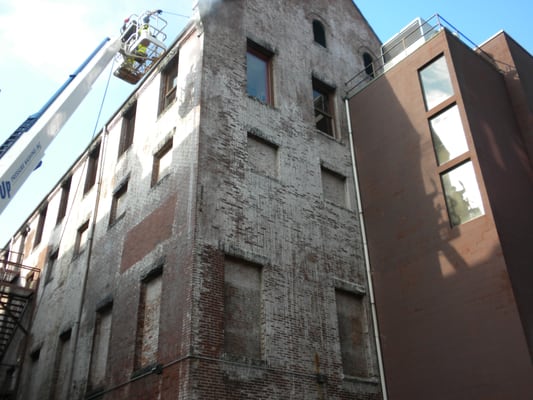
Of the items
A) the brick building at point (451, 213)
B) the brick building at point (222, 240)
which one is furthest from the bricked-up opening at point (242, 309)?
the brick building at point (451, 213)

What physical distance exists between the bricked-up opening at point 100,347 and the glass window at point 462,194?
10115 mm

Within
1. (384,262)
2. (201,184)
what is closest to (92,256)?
(201,184)

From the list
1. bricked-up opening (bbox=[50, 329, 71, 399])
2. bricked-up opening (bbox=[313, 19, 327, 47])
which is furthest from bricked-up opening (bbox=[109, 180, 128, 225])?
bricked-up opening (bbox=[313, 19, 327, 47])

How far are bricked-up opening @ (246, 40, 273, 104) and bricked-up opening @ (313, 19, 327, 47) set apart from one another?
353 cm

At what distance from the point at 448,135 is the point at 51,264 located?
54.4ft

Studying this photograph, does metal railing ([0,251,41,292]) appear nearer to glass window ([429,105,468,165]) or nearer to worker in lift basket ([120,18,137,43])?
worker in lift basket ([120,18,137,43])

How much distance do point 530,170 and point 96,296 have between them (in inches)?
542

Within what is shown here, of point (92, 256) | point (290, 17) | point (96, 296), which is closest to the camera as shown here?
point (96, 296)

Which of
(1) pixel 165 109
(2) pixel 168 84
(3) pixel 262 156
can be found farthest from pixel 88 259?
(3) pixel 262 156

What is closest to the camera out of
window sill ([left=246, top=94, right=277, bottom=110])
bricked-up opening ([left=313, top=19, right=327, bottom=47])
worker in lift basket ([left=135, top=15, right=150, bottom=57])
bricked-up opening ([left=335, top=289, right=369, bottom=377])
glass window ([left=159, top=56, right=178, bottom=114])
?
bricked-up opening ([left=335, top=289, right=369, bottom=377])

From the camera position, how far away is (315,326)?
13758mm

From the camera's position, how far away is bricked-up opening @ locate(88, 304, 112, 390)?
14.9 meters

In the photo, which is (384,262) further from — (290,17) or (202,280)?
(290,17)

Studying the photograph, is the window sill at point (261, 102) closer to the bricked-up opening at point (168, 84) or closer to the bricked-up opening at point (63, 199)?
the bricked-up opening at point (168, 84)
